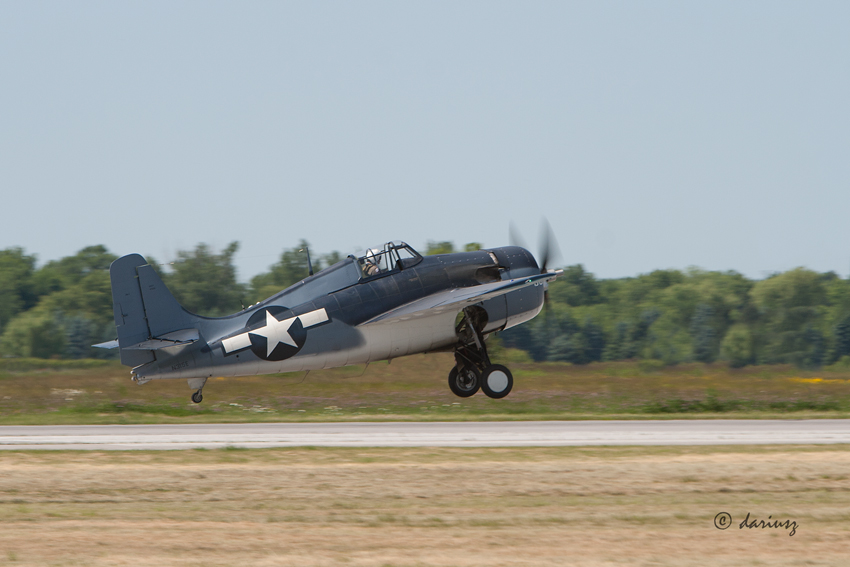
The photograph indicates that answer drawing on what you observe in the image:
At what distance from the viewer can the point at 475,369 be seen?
22.5 m

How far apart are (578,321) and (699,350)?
14.3m

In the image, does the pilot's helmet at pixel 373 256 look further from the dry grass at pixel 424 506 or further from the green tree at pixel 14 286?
the green tree at pixel 14 286

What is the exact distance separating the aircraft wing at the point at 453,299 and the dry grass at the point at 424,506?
4061 mm

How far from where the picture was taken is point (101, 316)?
48062 millimetres

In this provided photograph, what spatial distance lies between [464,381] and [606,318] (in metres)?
34.1

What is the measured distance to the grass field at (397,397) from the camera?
26250 mm

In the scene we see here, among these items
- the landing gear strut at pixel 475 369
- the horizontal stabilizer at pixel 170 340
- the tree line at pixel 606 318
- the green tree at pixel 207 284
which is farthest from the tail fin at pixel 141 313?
the green tree at pixel 207 284

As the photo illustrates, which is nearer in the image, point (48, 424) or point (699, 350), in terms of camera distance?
point (48, 424)

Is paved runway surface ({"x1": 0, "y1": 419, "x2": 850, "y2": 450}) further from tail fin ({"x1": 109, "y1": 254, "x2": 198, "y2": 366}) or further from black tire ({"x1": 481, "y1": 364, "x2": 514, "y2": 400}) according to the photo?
tail fin ({"x1": 109, "y1": 254, "x2": 198, "y2": 366})

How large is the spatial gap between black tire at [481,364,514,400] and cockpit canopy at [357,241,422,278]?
3366 mm

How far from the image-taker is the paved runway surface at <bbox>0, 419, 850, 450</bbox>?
61.8 feet

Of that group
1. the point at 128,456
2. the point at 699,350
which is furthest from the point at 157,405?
the point at 699,350

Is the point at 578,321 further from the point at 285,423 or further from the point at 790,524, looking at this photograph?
the point at 790,524

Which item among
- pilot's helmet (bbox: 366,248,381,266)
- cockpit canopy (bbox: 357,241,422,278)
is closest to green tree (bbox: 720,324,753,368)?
cockpit canopy (bbox: 357,241,422,278)
